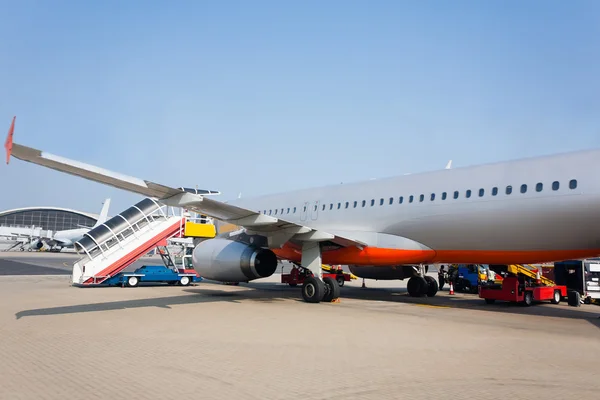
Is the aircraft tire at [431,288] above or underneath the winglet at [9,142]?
underneath

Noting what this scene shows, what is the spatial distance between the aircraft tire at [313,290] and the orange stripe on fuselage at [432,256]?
1424 mm

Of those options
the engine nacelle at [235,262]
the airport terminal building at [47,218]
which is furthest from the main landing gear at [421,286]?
the airport terminal building at [47,218]

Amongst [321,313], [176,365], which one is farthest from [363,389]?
[321,313]

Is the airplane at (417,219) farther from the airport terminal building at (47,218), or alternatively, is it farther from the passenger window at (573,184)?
the airport terminal building at (47,218)

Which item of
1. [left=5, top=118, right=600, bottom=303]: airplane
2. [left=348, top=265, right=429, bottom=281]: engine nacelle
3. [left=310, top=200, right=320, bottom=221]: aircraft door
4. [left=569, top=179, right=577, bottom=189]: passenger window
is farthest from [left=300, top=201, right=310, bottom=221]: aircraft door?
[left=569, top=179, right=577, bottom=189]: passenger window

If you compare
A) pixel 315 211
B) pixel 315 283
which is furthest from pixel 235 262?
pixel 315 211

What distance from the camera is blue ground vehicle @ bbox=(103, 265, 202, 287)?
20719 mm

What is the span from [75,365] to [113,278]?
1511 cm

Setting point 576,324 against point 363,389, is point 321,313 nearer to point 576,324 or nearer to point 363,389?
point 576,324

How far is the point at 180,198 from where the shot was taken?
11695 millimetres

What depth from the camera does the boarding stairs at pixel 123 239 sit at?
19.8 metres

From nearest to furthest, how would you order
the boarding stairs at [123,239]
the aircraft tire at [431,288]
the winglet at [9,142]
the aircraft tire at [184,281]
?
the winglet at [9,142] < the aircraft tire at [431,288] < the boarding stairs at [123,239] < the aircraft tire at [184,281]

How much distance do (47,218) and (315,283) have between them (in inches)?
4343

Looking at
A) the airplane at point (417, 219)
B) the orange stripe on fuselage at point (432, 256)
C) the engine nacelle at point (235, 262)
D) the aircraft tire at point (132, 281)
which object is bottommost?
the aircraft tire at point (132, 281)
